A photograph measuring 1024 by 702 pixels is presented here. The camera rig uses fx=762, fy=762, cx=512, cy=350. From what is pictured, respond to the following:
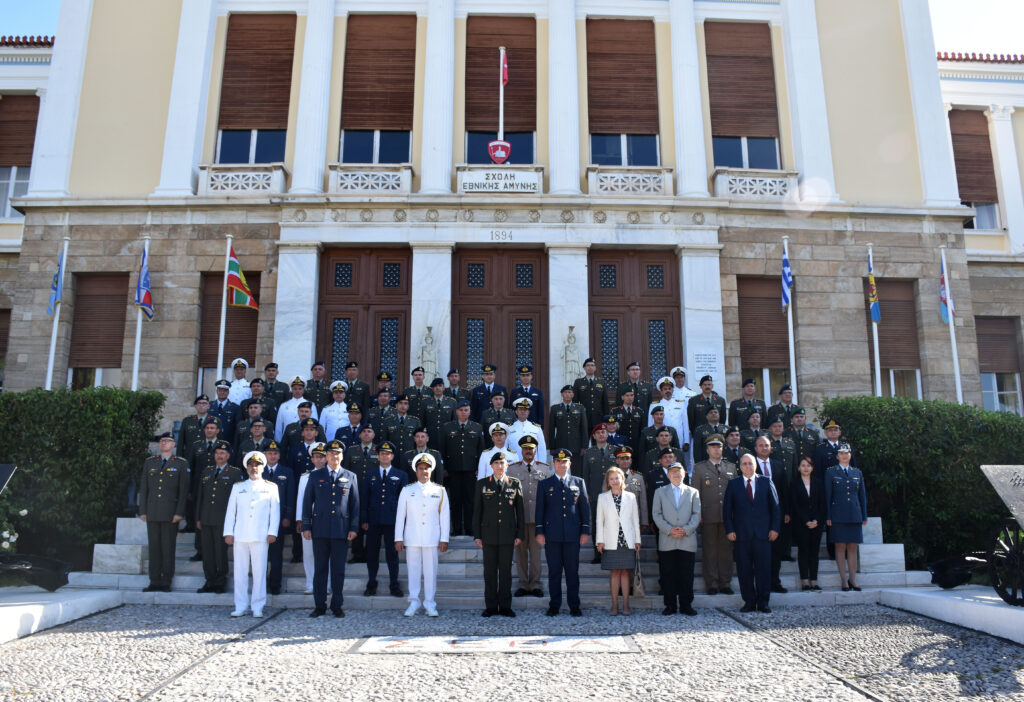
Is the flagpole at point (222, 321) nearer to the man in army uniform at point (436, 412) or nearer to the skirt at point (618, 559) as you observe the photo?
the man in army uniform at point (436, 412)

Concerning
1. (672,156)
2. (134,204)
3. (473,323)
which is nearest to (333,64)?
(134,204)

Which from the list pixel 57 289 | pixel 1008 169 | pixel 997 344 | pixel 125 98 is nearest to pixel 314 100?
pixel 125 98

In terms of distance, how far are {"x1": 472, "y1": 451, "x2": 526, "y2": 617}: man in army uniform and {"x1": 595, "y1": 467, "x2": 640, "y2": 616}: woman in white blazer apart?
3.18 feet

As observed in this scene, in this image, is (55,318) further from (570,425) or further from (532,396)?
(570,425)

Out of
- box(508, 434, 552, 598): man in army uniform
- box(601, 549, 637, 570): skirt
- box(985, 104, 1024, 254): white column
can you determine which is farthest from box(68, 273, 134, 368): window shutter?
box(985, 104, 1024, 254): white column

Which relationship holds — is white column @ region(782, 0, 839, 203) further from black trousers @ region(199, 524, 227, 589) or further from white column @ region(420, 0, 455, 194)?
black trousers @ region(199, 524, 227, 589)

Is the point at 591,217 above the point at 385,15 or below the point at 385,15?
below

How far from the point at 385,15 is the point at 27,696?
1586cm

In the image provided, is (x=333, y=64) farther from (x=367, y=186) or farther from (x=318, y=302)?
(x=318, y=302)

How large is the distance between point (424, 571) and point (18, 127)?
1883 cm

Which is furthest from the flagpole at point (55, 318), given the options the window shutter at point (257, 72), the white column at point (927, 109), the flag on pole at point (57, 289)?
the white column at point (927, 109)

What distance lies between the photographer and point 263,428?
34.2ft

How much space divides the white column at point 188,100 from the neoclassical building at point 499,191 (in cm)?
6

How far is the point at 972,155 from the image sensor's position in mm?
20750
